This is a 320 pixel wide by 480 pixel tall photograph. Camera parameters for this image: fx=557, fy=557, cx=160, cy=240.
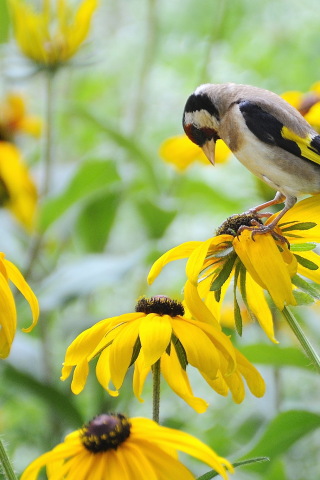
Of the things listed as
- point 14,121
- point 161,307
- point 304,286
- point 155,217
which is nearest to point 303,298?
point 304,286

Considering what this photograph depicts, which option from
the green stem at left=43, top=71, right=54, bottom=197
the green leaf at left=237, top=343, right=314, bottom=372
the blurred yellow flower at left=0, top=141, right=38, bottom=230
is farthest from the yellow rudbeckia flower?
the blurred yellow flower at left=0, top=141, right=38, bottom=230

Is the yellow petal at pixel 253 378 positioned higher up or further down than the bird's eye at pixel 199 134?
further down

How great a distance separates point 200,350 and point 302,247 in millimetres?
131

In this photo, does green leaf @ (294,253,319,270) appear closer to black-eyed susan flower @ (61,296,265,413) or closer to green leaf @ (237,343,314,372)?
black-eyed susan flower @ (61,296,265,413)

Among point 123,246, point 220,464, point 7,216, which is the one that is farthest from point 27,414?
point 220,464

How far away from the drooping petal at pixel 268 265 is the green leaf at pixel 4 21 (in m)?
0.74

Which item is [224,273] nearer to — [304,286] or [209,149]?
[304,286]

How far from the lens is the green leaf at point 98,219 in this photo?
1051mm

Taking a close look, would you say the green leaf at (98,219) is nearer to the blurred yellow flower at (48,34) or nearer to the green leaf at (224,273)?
the blurred yellow flower at (48,34)

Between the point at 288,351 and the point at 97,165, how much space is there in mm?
420

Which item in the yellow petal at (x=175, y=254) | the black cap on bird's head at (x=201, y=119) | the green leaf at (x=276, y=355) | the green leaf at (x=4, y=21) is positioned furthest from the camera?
the green leaf at (x=4, y=21)

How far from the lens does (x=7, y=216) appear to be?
1189 mm

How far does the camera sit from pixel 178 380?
432 millimetres

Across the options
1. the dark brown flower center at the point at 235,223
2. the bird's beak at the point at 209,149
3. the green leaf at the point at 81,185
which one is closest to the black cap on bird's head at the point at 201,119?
the bird's beak at the point at 209,149
